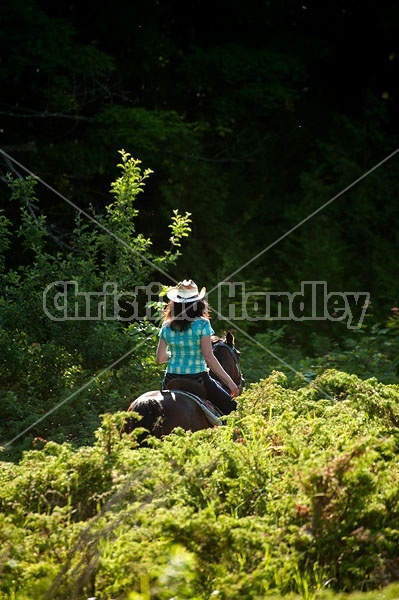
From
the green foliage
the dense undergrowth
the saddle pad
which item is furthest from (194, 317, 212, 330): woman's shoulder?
the green foliage

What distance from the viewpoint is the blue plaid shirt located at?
762 cm

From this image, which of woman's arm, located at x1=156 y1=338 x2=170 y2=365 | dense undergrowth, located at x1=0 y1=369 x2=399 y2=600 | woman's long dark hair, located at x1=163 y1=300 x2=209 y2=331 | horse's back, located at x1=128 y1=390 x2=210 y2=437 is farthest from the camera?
woman's arm, located at x1=156 y1=338 x2=170 y2=365

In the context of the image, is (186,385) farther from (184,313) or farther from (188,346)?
(184,313)

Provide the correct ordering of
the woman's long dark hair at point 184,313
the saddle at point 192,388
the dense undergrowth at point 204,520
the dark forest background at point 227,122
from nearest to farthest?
the dense undergrowth at point 204,520 < the saddle at point 192,388 < the woman's long dark hair at point 184,313 < the dark forest background at point 227,122

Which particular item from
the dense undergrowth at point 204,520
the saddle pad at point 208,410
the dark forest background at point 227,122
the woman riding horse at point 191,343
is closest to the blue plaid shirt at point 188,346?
the woman riding horse at point 191,343

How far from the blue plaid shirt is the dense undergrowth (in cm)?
149

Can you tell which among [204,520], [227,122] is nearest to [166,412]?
[204,520]

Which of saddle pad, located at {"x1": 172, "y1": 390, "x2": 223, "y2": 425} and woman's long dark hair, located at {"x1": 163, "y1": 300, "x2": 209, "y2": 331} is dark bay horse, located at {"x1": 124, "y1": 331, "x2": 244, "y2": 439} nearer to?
saddle pad, located at {"x1": 172, "y1": 390, "x2": 223, "y2": 425}

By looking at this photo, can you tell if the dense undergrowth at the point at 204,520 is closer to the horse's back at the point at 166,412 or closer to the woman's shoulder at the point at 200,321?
the horse's back at the point at 166,412

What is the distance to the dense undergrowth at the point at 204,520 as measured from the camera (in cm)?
457

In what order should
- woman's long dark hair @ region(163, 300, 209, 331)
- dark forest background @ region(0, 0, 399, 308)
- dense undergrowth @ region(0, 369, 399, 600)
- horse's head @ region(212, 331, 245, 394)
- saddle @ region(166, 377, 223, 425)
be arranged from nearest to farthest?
dense undergrowth @ region(0, 369, 399, 600) < saddle @ region(166, 377, 223, 425) < woman's long dark hair @ region(163, 300, 209, 331) < horse's head @ region(212, 331, 245, 394) < dark forest background @ region(0, 0, 399, 308)

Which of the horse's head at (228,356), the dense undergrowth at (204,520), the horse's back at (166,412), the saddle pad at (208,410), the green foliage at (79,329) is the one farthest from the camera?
the green foliage at (79,329)

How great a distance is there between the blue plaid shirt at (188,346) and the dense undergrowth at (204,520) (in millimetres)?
1493

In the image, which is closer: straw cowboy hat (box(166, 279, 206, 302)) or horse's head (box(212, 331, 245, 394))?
straw cowboy hat (box(166, 279, 206, 302))
